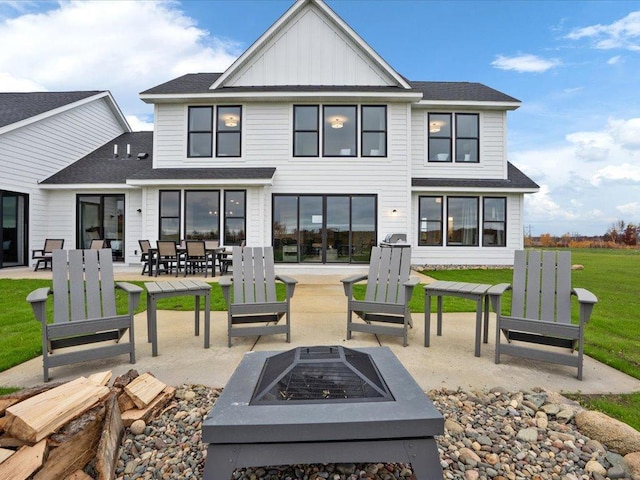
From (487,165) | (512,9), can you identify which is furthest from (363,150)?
(512,9)

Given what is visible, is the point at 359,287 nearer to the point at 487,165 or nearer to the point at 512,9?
the point at 487,165

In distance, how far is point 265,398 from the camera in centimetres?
170

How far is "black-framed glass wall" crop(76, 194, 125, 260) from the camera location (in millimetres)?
12523

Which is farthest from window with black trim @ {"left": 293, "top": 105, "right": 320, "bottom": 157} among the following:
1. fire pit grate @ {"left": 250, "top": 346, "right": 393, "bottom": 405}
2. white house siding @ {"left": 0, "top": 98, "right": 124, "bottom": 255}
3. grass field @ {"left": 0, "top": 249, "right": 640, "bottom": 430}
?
fire pit grate @ {"left": 250, "top": 346, "right": 393, "bottom": 405}

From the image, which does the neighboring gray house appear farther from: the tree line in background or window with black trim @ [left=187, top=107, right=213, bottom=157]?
the tree line in background

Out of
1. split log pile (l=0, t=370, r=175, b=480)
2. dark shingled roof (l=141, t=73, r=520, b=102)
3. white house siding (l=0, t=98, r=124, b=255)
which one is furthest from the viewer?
white house siding (l=0, t=98, r=124, b=255)

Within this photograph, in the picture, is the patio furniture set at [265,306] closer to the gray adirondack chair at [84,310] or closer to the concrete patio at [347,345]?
the gray adirondack chair at [84,310]

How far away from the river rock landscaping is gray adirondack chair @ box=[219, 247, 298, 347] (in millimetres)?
1454

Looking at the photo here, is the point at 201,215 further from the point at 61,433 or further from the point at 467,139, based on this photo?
the point at 467,139

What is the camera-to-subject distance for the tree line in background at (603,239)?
25.8m

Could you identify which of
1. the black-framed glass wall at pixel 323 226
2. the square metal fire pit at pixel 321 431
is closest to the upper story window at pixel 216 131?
the black-framed glass wall at pixel 323 226

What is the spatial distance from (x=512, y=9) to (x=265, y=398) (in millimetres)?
19795

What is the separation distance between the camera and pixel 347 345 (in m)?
3.92

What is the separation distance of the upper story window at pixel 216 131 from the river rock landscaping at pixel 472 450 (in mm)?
10212
